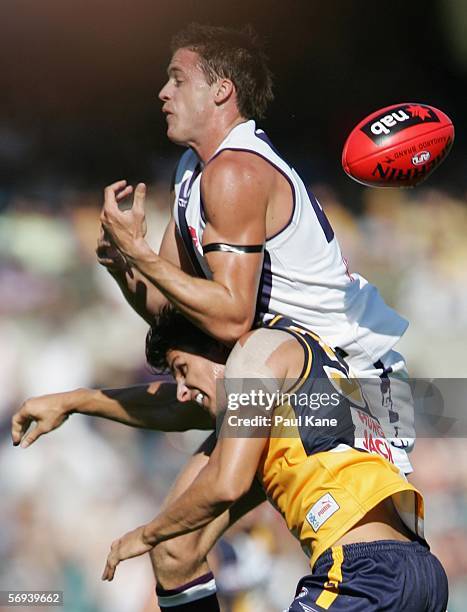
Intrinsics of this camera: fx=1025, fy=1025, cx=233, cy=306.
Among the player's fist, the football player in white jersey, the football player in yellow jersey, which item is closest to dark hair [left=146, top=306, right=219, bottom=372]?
the football player in white jersey

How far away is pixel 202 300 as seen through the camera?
3162mm

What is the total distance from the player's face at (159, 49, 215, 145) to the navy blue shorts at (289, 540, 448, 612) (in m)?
1.68

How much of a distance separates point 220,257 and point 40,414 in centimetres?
105

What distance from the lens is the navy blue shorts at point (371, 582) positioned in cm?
279

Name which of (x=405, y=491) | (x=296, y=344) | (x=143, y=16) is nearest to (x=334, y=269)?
(x=296, y=344)

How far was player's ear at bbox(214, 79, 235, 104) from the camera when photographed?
3.81 meters

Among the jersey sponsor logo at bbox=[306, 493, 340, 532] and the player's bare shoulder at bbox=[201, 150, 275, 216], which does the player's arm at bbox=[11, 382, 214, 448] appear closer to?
the player's bare shoulder at bbox=[201, 150, 275, 216]

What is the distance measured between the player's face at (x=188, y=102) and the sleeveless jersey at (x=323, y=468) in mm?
1094

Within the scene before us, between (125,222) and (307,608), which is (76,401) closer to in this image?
(125,222)

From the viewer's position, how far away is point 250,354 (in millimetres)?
3016

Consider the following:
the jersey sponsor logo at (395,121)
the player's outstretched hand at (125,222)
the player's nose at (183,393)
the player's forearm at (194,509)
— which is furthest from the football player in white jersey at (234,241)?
the player's forearm at (194,509)

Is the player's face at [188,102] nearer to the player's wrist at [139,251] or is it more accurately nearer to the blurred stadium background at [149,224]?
the player's wrist at [139,251]

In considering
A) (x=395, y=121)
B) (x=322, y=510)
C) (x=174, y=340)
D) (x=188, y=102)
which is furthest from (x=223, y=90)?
(x=322, y=510)

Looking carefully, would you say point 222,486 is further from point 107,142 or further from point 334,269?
point 107,142
